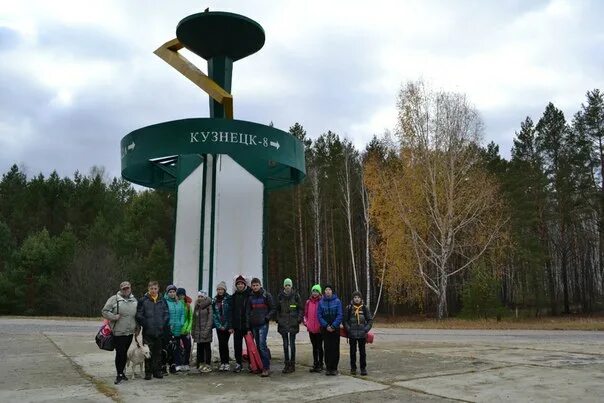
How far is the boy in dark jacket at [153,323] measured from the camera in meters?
8.10

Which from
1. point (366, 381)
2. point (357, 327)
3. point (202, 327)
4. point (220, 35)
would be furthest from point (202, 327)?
point (220, 35)

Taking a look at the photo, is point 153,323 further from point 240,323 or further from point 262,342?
point 262,342

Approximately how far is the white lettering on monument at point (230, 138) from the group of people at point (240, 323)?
2.81 meters

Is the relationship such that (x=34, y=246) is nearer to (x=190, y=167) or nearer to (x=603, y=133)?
(x=190, y=167)

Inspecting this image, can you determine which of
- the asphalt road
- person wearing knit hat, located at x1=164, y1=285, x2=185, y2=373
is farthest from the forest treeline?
person wearing knit hat, located at x1=164, y1=285, x2=185, y2=373

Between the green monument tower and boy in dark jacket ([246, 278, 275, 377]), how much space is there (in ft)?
6.45

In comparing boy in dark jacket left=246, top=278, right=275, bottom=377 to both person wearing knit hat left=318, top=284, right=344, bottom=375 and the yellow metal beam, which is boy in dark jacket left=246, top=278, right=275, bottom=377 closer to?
person wearing knit hat left=318, top=284, right=344, bottom=375

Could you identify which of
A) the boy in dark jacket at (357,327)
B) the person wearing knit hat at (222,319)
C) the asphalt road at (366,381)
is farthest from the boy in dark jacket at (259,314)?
the boy in dark jacket at (357,327)

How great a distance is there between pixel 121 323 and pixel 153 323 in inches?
18.6

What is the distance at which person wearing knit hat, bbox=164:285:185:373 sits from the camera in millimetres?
8688

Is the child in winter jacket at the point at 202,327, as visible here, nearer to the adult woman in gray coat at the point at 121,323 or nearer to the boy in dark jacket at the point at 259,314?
the boy in dark jacket at the point at 259,314

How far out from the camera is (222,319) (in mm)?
8891

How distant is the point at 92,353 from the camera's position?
39.0 ft

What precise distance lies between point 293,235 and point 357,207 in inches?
203
